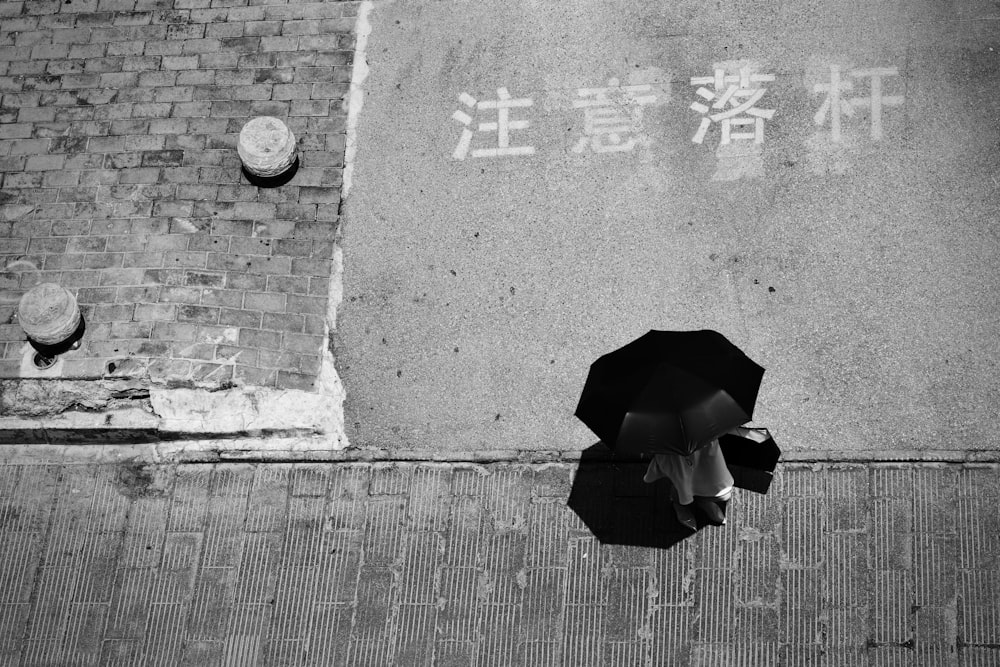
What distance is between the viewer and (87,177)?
28.6 feet

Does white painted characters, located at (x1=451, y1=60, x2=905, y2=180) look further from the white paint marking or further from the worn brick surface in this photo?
the worn brick surface

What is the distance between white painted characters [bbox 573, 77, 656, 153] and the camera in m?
8.35

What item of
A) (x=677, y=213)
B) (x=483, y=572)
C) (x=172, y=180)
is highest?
(x=172, y=180)

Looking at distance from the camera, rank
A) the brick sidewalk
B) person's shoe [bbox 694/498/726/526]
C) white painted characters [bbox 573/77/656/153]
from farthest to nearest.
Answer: white painted characters [bbox 573/77/656/153] → person's shoe [bbox 694/498/726/526] → the brick sidewalk

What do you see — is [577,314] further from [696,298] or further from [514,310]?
[696,298]

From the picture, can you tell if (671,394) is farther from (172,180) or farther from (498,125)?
(172,180)

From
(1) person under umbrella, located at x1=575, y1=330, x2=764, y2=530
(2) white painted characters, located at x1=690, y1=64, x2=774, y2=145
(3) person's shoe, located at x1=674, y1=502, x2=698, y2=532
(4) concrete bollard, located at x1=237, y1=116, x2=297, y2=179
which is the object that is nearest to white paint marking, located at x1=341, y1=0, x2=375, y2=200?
(4) concrete bollard, located at x1=237, y1=116, x2=297, y2=179

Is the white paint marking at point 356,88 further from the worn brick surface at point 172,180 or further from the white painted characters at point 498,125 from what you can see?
the white painted characters at point 498,125

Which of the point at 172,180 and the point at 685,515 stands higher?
the point at 172,180

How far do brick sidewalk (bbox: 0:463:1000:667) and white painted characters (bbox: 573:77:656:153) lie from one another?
3.06 meters

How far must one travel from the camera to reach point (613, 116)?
8.45 m

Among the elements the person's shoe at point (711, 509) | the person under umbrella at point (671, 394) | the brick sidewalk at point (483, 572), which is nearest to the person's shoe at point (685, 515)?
the person's shoe at point (711, 509)

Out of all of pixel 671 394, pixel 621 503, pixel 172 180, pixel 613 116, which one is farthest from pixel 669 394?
pixel 172 180

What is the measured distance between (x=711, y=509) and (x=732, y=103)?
3818 mm
